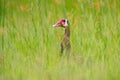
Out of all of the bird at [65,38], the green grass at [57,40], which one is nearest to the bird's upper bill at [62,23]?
the bird at [65,38]

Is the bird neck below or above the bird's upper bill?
below

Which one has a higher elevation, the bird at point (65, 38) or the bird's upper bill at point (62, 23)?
the bird's upper bill at point (62, 23)

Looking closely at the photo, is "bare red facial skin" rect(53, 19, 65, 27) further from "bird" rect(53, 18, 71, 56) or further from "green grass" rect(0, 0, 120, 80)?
"green grass" rect(0, 0, 120, 80)

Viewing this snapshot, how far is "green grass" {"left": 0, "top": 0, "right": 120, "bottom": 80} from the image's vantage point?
5227 mm

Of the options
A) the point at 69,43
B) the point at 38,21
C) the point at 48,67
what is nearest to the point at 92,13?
the point at 38,21

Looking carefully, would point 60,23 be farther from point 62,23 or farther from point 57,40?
point 57,40

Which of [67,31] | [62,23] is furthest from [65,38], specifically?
[62,23]

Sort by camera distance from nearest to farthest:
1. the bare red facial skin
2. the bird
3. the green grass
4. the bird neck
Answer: the green grass
the bird
the bird neck
the bare red facial skin

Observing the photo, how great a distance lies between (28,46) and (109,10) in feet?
5.85

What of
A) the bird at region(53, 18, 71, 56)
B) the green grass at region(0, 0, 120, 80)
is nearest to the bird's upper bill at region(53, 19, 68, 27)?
the bird at region(53, 18, 71, 56)

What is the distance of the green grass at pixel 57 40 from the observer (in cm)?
523

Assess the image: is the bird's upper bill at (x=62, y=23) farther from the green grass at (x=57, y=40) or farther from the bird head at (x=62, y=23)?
the green grass at (x=57, y=40)

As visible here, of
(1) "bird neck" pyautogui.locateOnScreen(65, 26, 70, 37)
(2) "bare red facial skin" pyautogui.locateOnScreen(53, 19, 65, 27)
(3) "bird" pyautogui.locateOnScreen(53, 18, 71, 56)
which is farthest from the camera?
(2) "bare red facial skin" pyautogui.locateOnScreen(53, 19, 65, 27)

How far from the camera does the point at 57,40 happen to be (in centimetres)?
720
